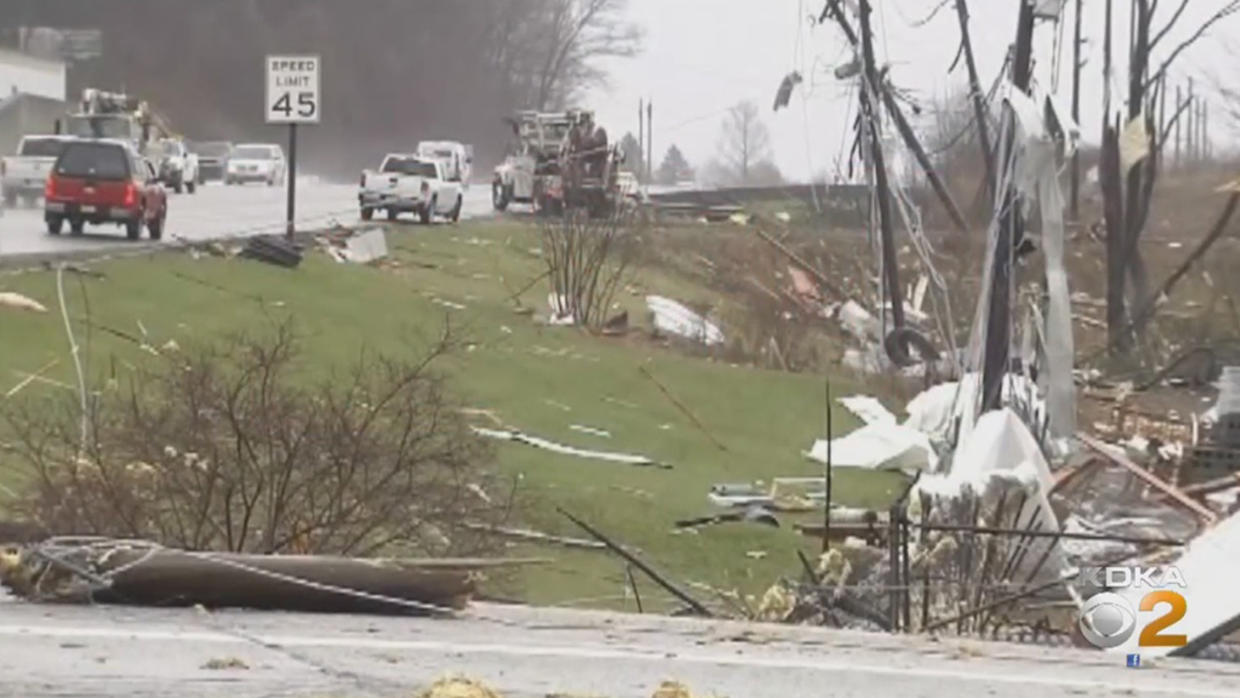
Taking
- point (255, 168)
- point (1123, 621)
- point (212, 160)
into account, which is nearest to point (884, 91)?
point (1123, 621)

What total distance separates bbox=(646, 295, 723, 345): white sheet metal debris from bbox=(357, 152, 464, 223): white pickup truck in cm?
964

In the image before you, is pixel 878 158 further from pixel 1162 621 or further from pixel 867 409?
pixel 1162 621

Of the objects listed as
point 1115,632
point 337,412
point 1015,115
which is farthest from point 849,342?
point 1115,632

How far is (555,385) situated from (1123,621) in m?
18.1

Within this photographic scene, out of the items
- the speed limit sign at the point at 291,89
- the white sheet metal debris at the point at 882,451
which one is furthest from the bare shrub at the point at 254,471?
the speed limit sign at the point at 291,89

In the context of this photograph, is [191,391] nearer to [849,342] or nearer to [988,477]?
[988,477]

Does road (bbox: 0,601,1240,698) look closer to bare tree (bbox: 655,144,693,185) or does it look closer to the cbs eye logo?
the cbs eye logo

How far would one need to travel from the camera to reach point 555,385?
27.7 m

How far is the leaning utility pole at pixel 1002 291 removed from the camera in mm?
21391

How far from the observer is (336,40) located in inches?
3905

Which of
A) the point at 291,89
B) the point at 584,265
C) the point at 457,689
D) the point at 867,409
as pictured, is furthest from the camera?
the point at 584,265

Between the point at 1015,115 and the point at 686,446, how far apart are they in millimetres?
6126

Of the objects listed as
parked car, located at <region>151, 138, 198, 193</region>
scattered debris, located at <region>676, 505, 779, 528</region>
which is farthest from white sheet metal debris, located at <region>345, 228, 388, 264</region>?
parked car, located at <region>151, 138, 198, 193</region>

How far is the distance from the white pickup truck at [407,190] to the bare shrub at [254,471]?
33.5m
